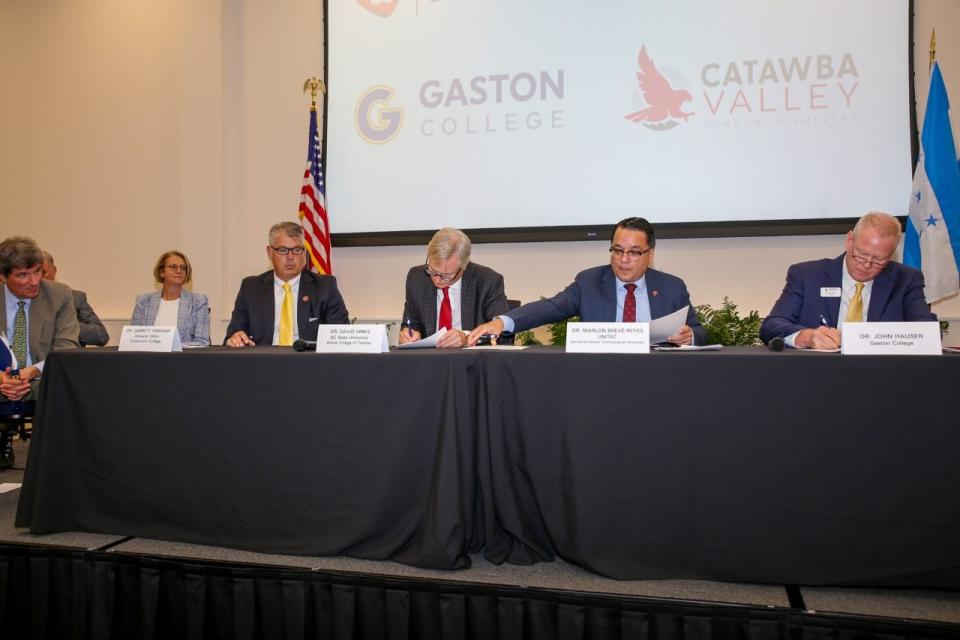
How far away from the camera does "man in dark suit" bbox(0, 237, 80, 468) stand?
319cm

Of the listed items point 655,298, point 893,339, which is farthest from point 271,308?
point 893,339

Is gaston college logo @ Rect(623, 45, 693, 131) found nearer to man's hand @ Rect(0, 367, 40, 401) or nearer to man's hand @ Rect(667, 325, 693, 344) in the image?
man's hand @ Rect(667, 325, 693, 344)

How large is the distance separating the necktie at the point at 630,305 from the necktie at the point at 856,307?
85 cm

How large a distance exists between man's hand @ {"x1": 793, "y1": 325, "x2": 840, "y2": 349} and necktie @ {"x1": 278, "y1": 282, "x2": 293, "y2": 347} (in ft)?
7.58

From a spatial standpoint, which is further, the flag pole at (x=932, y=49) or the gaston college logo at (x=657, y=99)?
the gaston college logo at (x=657, y=99)

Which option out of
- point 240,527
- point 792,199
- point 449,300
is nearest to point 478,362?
point 240,527

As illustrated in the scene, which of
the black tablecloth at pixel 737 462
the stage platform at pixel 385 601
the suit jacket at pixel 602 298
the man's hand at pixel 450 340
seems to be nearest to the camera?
the stage platform at pixel 385 601

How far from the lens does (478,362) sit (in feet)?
6.64

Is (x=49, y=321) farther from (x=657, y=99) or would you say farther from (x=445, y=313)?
(x=657, y=99)

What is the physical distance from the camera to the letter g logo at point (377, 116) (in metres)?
4.80

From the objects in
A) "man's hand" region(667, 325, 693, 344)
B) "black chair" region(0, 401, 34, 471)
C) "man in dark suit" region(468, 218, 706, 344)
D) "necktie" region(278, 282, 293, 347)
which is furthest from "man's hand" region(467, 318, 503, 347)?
"black chair" region(0, 401, 34, 471)

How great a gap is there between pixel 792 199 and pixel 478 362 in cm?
311

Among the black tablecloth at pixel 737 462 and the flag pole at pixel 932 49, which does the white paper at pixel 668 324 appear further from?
the flag pole at pixel 932 49

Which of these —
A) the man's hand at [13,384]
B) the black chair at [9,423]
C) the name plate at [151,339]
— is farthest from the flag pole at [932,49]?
the black chair at [9,423]
